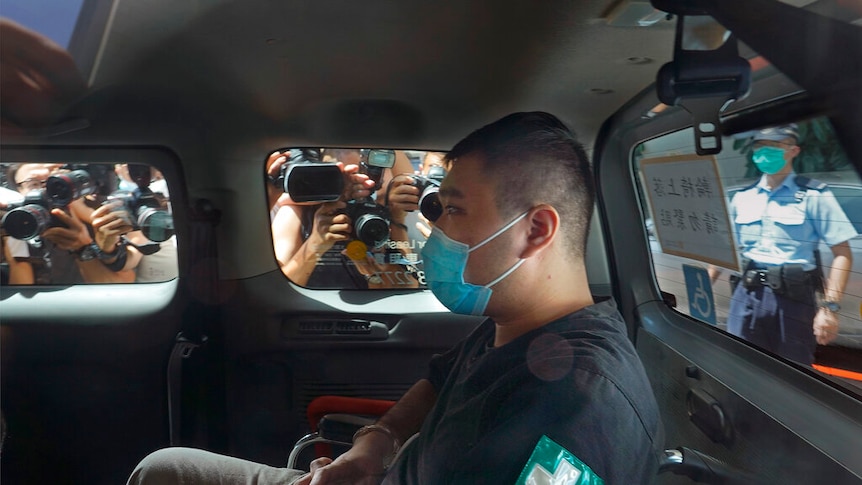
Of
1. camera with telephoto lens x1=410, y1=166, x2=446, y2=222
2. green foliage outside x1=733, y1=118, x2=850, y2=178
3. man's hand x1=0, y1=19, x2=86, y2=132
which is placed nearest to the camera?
man's hand x1=0, y1=19, x2=86, y2=132

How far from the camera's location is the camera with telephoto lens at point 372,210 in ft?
5.29

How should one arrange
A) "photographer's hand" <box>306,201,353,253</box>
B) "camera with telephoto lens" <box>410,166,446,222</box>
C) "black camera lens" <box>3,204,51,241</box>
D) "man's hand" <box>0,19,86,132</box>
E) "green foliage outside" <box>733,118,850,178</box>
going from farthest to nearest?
"photographer's hand" <box>306,201,353,253</box> < "camera with telephoto lens" <box>410,166,446,222</box> < "black camera lens" <box>3,204,51,241</box> < "green foliage outside" <box>733,118,850,178</box> < "man's hand" <box>0,19,86,132</box>

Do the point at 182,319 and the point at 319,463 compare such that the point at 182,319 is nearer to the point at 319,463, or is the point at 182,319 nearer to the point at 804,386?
the point at 319,463

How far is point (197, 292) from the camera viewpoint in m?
1.60

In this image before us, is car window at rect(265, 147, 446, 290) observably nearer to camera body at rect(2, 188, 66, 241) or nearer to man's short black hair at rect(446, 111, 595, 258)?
man's short black hair at rect(446, 111, 595, 258)

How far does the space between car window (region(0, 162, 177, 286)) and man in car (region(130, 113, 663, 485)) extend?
44cm

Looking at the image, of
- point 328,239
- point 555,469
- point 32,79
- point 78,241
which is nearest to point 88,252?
point 78,241

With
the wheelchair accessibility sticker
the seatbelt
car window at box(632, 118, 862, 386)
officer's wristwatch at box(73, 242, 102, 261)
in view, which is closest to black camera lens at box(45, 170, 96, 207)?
officer's wristwatch at box(73, 242, 102, 261)

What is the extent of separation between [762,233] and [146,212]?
4.83ft

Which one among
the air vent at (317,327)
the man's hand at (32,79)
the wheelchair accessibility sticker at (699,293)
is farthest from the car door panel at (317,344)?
the man's hand at (32,79)

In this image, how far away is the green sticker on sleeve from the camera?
93cm

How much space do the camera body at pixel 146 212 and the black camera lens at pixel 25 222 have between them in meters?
0.15

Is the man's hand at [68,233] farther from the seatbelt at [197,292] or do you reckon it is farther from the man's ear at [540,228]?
Answer: the man's ear at [540,228]

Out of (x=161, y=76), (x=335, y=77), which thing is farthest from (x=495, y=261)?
(x=161, y=76)
